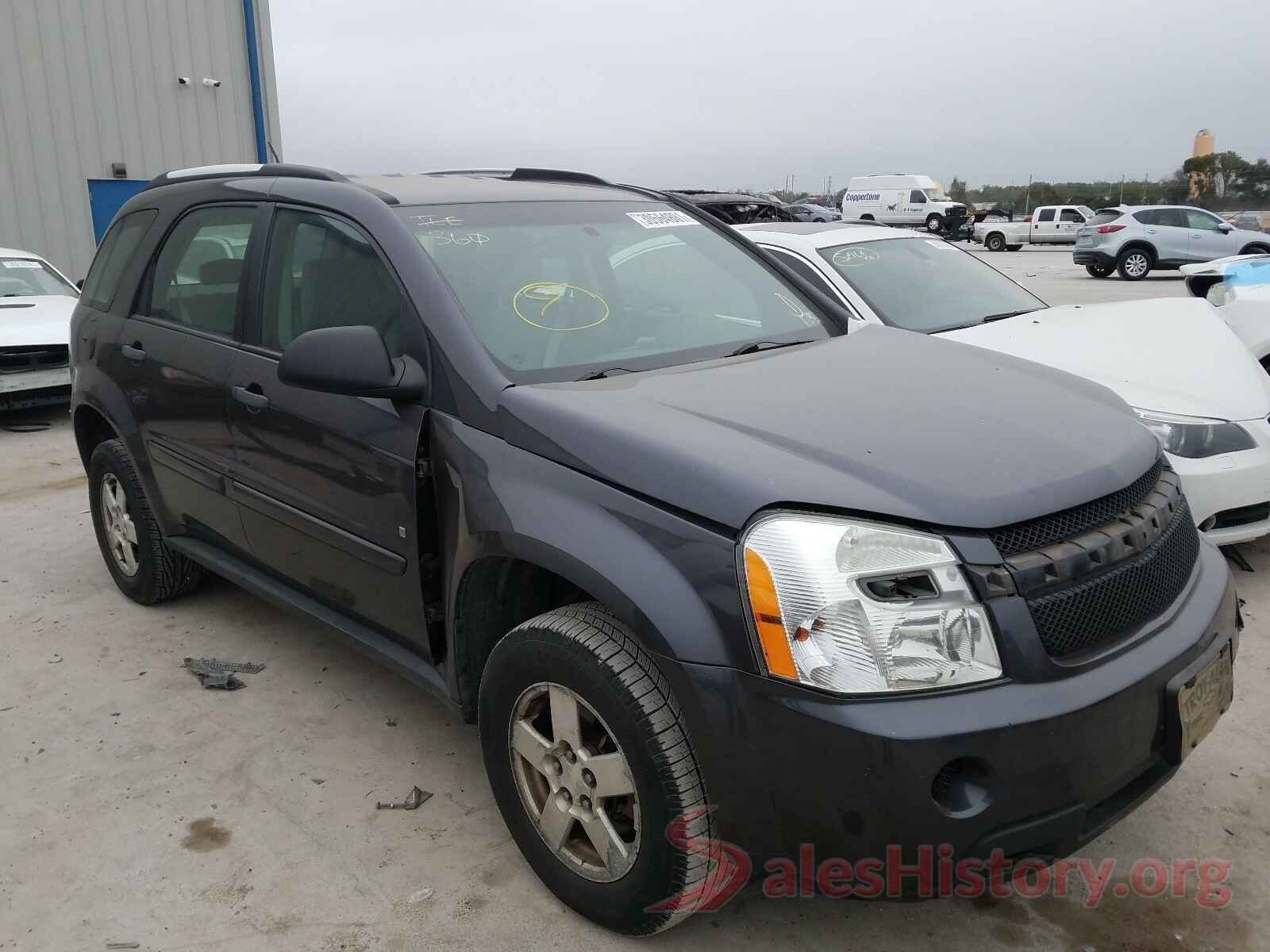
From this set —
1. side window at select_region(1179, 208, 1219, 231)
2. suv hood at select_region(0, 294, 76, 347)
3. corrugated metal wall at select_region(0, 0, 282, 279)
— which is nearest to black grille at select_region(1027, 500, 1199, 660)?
suv hood at select_region(0, 294, 76, 347)

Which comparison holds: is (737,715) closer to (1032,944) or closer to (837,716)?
(837,716)

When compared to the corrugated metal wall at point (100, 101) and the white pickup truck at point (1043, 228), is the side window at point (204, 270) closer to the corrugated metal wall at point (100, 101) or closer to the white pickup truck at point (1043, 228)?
the corrugated metal wall at point (100, 101)

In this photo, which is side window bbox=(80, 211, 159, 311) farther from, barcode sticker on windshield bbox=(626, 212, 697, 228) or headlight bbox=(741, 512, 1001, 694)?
headlight bbox=(741, 512, 1001, 694)

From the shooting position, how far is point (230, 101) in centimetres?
1598

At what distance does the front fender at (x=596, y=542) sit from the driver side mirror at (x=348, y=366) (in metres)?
0.13

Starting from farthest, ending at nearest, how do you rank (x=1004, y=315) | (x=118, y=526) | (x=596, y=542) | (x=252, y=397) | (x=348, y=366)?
(x=1004, y=315) < (x=118, y=526) < (x=252, y=397) < (x=348, y=366) < (x=596, y=542)

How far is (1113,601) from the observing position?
82.0 inches

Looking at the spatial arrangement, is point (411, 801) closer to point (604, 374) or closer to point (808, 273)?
point (604, 374)

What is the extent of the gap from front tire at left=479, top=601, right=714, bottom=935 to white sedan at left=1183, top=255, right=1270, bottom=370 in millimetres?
5071

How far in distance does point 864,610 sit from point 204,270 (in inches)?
112

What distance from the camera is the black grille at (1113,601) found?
77.3 inches

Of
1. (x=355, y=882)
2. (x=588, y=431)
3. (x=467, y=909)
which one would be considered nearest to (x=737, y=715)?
(x=588, y=431)

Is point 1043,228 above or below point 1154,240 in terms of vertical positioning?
below

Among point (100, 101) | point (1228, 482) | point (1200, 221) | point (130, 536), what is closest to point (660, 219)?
point (1228, 482)
